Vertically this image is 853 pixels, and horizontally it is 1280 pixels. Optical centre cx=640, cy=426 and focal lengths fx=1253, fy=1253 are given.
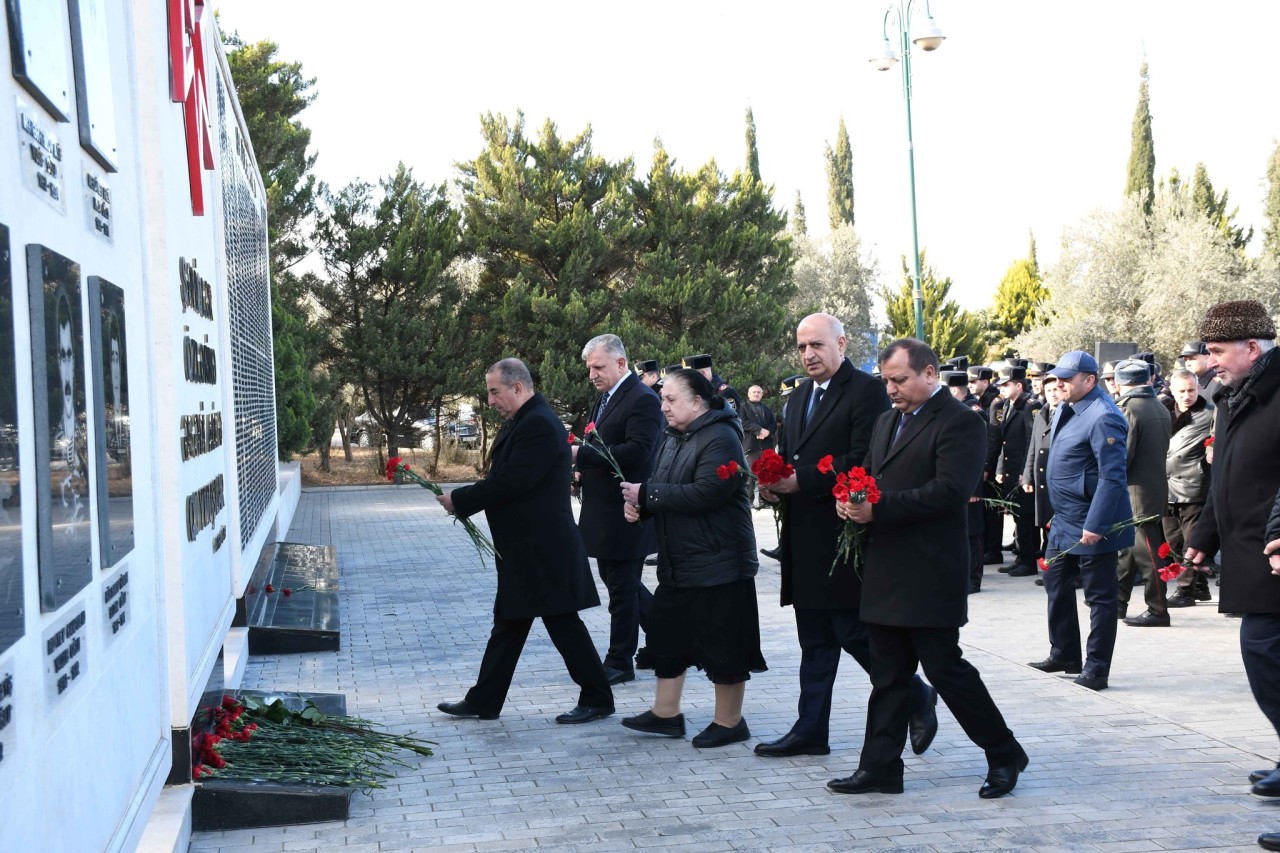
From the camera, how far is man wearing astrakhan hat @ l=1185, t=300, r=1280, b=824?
497 cm

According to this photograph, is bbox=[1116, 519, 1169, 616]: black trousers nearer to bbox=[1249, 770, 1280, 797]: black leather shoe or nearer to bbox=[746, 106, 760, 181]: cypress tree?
bbox=[1249, 770, 1280, 797]: black leather shoe

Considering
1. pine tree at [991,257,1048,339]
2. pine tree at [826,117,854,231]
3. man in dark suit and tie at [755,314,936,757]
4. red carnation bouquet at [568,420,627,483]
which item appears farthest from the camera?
pine tree at [826,117,854,231]

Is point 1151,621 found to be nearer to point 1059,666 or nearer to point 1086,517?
point 1059,666

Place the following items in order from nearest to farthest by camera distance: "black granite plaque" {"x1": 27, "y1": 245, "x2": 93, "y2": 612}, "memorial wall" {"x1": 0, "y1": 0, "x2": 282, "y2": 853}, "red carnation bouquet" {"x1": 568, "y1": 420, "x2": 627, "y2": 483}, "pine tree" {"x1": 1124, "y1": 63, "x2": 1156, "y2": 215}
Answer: "memorial wall" {"x1": 0, "y1": 0, "x2": 282, "y2": 853}
"black granite plaque" {"x1": 27, "y1": 245, "x2": 93, "y2": 612}
"red carnation bouquet" {"x1": 568, "y1": 420, "x2": 627, "y2": 483}
"pine tree" {"x1": 1124, "y1": 63, "x2": 1156, "y2": 215}

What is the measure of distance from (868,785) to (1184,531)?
645 centimetres

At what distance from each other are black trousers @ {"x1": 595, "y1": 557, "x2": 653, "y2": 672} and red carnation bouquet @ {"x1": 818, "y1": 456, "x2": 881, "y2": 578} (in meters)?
2.15

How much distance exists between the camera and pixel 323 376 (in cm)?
2853

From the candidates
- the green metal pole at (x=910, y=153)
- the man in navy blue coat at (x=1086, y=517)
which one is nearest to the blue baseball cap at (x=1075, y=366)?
the man in navy blue coat at (x=1086, y=517)

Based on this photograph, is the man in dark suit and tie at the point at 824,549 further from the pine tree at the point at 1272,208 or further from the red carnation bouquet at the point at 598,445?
the pine tree at the point at 1272,208

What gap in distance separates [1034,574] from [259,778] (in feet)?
29.9

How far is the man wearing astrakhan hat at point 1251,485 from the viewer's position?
4969 mm

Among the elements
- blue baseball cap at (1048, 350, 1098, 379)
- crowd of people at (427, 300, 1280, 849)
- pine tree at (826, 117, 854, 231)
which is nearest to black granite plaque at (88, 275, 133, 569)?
crowd of people at (427, 300, 1280, 849)

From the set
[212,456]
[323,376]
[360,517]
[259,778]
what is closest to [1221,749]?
[259,778]

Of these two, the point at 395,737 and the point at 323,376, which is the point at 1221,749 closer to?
the point at 395,737
